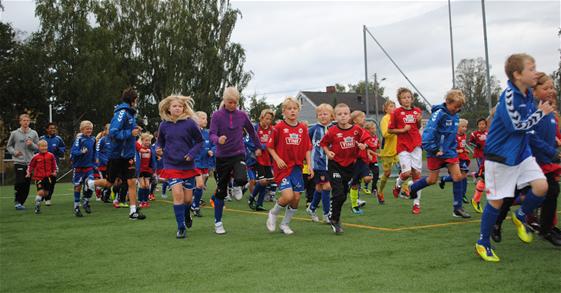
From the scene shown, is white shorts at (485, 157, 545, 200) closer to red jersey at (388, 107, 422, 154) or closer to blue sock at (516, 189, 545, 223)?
blue sock at (516, 189, 545, 223)

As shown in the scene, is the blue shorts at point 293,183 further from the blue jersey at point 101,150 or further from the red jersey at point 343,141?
the blue jersey at point 101,150

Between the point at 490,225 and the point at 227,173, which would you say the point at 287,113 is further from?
the point at 490,225

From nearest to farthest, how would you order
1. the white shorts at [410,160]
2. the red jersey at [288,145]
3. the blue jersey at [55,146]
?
the red jersey at [288,145]
the white shorts at [410,160]
the blue jersey at [55,146]

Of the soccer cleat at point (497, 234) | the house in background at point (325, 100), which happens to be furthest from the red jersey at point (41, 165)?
the house in background at point (325, 100)

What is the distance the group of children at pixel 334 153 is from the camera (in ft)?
17.8

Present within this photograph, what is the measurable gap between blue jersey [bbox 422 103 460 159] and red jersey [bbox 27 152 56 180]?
322 inches

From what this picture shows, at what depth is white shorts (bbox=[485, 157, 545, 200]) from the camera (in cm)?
538

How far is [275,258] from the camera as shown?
19.0 ft

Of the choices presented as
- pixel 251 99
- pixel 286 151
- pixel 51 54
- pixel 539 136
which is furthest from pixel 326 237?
pixel 251 99

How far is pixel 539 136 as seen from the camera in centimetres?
637

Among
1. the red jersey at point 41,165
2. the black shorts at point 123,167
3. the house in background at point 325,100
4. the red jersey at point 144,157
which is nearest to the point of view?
the black shorts at point 123,167

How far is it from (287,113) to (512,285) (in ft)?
13.1

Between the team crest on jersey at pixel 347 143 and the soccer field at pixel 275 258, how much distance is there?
3.73 feet

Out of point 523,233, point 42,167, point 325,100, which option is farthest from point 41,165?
point 325,100
